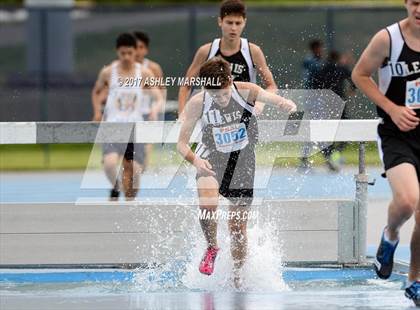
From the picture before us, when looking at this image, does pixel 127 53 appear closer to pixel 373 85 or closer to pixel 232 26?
pixel 232 26

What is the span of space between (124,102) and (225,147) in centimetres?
435

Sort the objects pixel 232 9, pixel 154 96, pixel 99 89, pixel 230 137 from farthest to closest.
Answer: pixel 99 89 < pixel 154 96 < pixel 232 9 < pixel 230 137

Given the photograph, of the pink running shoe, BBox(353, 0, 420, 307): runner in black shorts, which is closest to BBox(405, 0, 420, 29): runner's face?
BBox(353, 0, 420, 307): runner in black shorts

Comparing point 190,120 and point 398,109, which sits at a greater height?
point 398,109

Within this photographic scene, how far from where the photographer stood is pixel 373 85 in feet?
27.9

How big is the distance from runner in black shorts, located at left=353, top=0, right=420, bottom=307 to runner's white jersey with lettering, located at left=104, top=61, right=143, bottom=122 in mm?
5649

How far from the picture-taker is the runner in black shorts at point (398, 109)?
27.2ft

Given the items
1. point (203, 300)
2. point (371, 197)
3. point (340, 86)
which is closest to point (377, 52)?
point (203, 300)

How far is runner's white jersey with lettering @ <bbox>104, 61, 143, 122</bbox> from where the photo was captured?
45.8 ft

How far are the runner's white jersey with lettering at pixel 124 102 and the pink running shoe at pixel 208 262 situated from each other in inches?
171

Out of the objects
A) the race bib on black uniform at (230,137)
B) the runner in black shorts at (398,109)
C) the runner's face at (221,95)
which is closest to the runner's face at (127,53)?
the race bib on black uniform at (230,137)

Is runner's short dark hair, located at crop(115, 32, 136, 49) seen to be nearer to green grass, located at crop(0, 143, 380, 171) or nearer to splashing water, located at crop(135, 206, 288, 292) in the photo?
green grass, located at crop(0, 143, 380, 171)

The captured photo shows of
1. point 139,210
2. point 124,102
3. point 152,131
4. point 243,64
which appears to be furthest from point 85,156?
point 139,210

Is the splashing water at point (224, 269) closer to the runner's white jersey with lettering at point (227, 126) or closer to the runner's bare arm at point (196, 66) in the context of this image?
the runner's white jersey with lettering at point (227, 126)
